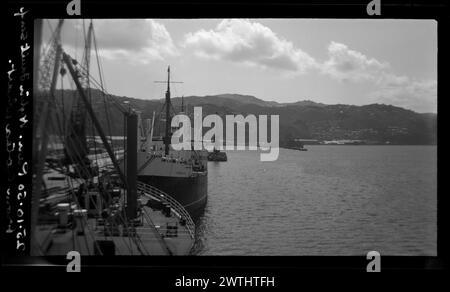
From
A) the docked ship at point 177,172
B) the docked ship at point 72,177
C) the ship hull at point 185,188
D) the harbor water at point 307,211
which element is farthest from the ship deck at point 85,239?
the ship hull at point 185,188

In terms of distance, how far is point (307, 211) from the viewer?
59.8 ft

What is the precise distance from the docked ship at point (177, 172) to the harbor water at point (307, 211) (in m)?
1.06

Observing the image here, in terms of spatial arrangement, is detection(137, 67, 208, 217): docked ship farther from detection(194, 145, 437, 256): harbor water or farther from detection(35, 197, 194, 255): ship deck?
detection(35, 197, 194, 255): ship deck

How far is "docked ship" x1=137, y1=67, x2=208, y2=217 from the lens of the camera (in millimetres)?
14719

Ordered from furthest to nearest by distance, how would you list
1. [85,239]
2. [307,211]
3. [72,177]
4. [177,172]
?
1. [307,211]
2. [177,172]
3. [72,177]
4. [85,239]

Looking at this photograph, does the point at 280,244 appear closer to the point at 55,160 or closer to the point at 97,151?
the point at 97,151

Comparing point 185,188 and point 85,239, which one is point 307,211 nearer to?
point 185,188

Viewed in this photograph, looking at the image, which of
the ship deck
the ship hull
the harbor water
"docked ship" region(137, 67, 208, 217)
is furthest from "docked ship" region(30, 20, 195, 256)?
the ship hull

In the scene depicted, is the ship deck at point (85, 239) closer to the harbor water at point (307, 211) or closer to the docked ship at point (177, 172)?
the harbor water at point (307, 211)

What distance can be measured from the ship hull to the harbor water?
2.23ft

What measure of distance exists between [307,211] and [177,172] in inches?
229

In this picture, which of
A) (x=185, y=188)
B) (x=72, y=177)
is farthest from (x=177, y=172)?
(x=72, y=177)
